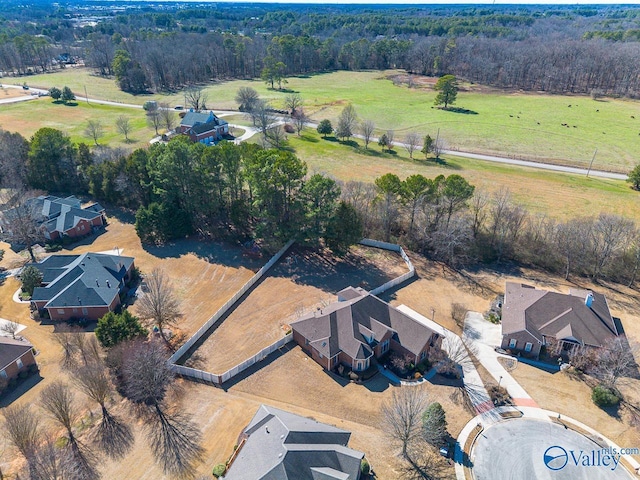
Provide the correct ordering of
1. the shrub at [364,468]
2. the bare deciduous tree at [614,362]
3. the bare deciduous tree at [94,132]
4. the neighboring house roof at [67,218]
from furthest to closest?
the bare deciduous tree at [94,132]
the neighboring house roof at [67,218]
the bare deciduous tree at [614,362]
the shrub at [364,468]

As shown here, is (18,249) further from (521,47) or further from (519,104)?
(521,47)

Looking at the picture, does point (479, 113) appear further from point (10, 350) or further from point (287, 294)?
point (10, 350)

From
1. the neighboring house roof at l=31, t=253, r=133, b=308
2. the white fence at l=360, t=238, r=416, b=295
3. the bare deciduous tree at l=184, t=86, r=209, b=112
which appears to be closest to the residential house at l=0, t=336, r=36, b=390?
the neighboring house roof at l=31, t=253, r=133, b=308

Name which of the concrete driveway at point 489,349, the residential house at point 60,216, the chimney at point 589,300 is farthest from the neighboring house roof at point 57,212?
the chimney at point 589,300

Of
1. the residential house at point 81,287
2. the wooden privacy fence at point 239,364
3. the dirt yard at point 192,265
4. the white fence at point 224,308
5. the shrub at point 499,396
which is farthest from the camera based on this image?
the dirt yard at point 192,265

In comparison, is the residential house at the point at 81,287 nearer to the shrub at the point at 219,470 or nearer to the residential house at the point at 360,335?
the residential house at the point at 360,335

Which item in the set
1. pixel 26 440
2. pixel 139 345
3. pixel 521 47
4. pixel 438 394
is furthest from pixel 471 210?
pixel 521 47

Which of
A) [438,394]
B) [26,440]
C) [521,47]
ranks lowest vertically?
[438,394]
